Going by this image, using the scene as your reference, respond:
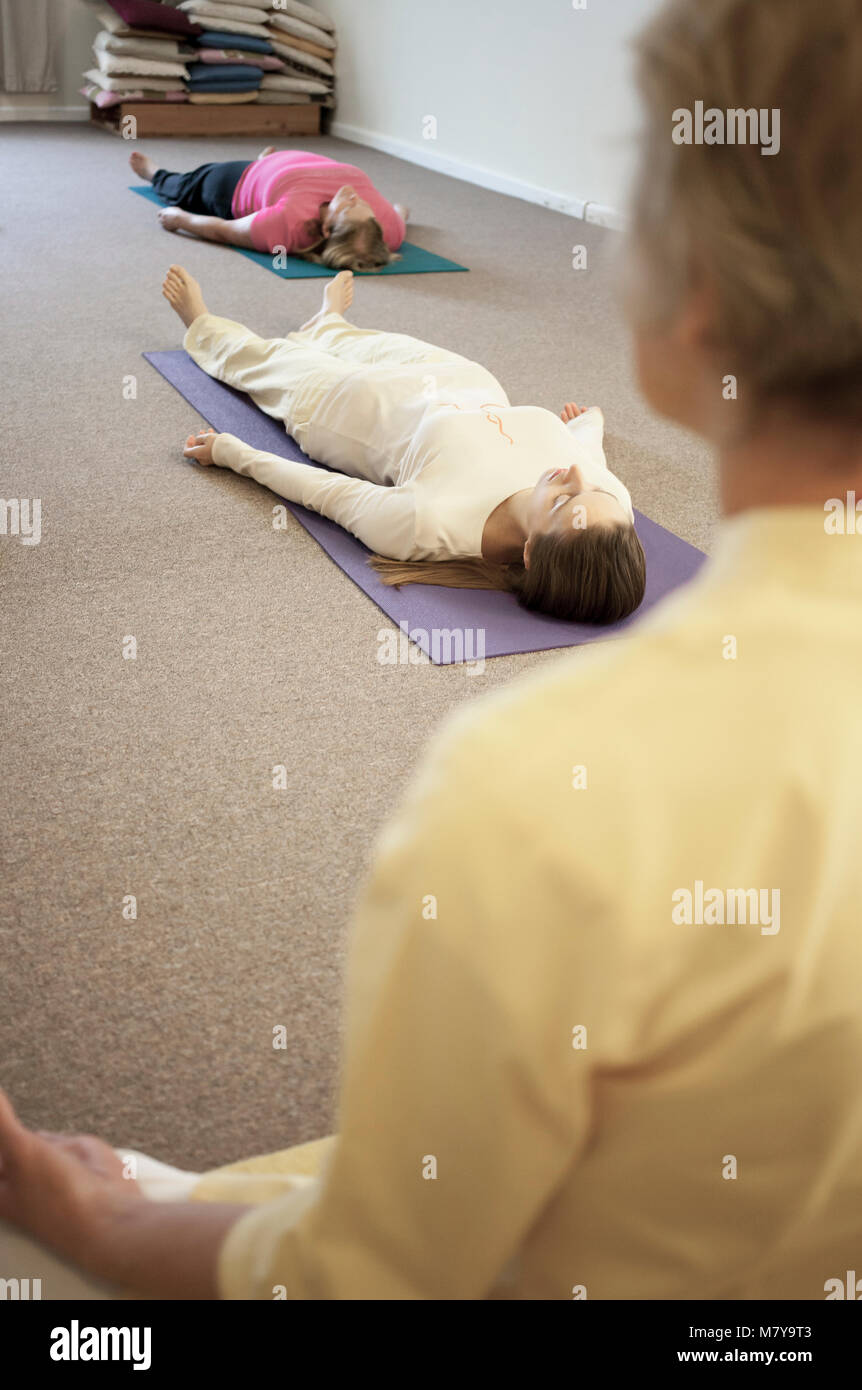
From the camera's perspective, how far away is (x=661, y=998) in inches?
18.9

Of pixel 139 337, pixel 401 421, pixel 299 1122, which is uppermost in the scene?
pixel 139 337

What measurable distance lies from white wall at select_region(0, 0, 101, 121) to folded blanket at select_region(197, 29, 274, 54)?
0.94 m

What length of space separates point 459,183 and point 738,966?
21.1ft

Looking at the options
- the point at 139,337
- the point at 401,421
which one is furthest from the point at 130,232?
the point at 401,421

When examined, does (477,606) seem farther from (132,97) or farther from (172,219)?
(132,97)

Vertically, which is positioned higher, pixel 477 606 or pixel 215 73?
pixel 215 73

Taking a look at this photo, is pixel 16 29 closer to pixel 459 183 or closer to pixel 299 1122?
pixel 459 183

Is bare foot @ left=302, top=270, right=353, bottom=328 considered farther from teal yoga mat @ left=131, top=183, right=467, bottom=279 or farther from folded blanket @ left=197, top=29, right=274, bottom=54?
folded blanket @ left=197, top=29, right=274, bottom=54

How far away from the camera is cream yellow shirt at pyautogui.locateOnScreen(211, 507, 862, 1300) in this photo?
1.53 ft

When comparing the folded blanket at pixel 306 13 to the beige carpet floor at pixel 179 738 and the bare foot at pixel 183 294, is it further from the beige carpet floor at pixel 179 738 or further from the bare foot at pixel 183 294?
the bare foot at pixel 183 294

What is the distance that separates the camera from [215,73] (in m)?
6.72

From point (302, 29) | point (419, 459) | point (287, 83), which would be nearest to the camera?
point (419, 459)

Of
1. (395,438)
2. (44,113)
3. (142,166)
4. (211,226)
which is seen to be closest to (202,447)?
(395,438)

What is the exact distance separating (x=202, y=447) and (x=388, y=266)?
2.10 metres
